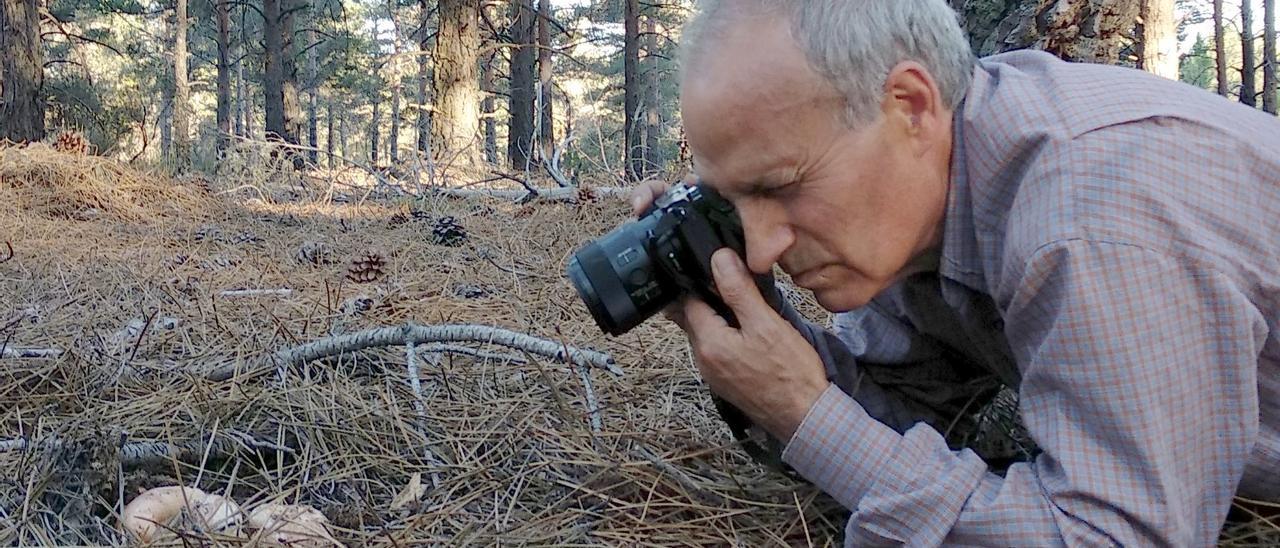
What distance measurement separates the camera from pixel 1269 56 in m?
9.54

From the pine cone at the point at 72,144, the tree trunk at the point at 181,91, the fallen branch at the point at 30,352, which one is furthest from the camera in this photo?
the tree trunk at the point at 181,91

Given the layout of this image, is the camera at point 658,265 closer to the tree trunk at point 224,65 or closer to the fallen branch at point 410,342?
the fallen branch at point 410,342

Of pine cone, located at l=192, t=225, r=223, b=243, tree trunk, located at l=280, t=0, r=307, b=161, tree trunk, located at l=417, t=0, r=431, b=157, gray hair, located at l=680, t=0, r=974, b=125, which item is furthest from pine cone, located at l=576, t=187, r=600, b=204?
tree trunk, located at l=280, t=0, r=307, b=161

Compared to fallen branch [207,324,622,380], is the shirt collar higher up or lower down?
higher up

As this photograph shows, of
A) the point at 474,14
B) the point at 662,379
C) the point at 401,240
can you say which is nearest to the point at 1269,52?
the point at 474,14

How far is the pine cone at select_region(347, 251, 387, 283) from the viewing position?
293 cm

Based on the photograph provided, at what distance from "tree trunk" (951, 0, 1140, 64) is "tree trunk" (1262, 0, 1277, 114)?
809 centimetres

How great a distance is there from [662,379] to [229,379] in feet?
2.73

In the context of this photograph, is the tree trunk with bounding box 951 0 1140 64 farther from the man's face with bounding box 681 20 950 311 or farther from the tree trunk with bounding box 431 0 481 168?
the tree trunk with bounding box 431 0 481 168

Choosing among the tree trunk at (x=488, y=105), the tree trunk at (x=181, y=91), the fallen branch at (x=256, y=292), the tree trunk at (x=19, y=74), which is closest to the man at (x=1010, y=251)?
the fallen branch at (x=256, y=292)

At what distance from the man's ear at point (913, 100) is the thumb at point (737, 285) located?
0.87ft

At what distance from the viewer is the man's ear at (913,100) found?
3.30 ft

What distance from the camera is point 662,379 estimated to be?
185cm

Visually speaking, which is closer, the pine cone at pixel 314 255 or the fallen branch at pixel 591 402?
the fallen branch at pixel 591 402
